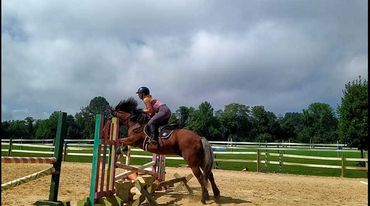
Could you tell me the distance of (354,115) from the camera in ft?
66.8

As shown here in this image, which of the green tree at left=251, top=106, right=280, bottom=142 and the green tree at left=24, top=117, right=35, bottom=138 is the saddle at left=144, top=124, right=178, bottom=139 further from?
the green tree at left=24, top=117, right=35, bottom=138

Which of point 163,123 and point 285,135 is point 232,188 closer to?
point 163,123

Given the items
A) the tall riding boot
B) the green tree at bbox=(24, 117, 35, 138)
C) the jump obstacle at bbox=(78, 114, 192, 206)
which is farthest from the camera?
the green tree at bbox=(24, 117, 35, 138)

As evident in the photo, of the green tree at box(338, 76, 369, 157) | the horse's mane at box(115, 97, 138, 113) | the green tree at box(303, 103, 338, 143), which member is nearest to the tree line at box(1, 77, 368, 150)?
the green tree at box(303, 103, 338, 143)

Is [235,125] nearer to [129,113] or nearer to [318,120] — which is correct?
[318,120]

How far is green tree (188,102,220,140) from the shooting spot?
71.9 m

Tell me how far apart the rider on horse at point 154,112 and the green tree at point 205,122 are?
198ft

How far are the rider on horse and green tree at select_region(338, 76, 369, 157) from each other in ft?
49.5

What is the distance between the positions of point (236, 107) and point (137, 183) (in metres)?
87.3

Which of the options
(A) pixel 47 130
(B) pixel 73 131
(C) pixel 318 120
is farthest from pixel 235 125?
(A) pixel 47 130

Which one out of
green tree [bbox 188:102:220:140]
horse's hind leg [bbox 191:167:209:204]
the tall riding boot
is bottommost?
horse's hind leg [bbox 191:167:209:204]

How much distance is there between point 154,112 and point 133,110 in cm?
76

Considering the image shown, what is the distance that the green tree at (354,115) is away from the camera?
19.4 meters

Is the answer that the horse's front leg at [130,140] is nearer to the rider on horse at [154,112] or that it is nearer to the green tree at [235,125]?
the rider on horse at [154,112]
